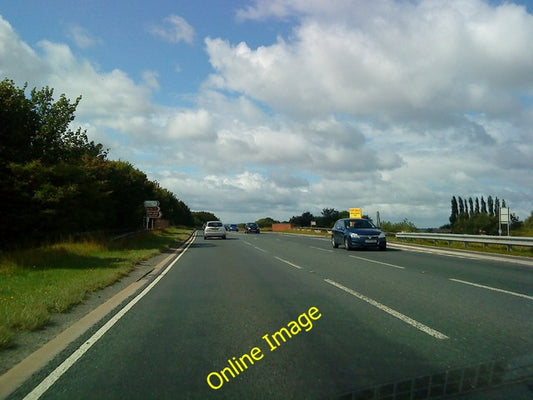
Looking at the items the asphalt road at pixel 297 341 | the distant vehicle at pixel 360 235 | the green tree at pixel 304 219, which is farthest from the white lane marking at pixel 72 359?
the green tree at pixel 304 219

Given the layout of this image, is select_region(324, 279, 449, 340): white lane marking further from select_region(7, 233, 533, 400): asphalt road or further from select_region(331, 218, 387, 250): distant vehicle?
select_region(331, 218, 387, 250): distant vehicle

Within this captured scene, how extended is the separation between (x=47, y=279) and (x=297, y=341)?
29.2ft

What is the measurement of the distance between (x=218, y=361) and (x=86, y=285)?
7305 millimetres

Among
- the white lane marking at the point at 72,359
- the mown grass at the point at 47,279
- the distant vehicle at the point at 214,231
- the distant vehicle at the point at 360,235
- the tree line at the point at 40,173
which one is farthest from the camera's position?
the distant vehicle at the point at 214,231

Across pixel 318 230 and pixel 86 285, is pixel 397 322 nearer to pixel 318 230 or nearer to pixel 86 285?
pixel 86 285

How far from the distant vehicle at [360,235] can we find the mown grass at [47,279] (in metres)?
10.2

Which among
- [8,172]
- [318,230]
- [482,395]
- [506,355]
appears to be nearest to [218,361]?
[482,395]

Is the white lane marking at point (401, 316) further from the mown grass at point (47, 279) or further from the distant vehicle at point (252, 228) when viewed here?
the distant vehicle at point (252, 228)

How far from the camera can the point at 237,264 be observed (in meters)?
18.5

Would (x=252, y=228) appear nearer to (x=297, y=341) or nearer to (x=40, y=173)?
(x=40, y=173)

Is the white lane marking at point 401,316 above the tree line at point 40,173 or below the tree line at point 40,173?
below

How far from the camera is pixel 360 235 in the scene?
24.8m

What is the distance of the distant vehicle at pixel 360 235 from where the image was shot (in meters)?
24.7

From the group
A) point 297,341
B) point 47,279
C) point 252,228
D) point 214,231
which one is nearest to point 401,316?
point 297,341
